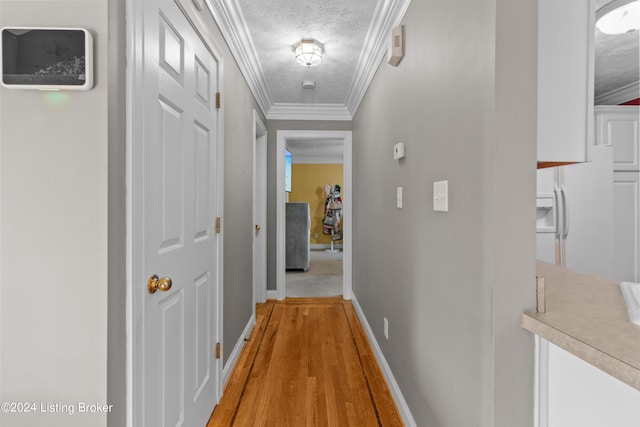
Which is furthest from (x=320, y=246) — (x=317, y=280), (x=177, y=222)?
(x=177, y=222)

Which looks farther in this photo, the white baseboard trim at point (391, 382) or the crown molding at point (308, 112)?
the crown molding at point (308, 112)

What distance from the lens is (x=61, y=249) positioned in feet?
3.01


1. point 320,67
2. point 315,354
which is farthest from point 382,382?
point 320,67

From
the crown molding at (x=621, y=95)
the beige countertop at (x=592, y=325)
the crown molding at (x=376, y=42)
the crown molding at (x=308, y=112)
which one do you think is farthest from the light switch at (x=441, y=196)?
the crown molding at (x=621, y=95)

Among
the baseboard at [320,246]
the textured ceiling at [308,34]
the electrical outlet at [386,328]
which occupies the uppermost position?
the textured ceiling at [308,34]

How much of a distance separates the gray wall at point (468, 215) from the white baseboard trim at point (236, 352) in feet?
3.69

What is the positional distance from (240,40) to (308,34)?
0.50 m

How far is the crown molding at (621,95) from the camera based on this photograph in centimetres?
329

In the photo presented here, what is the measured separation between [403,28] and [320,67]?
3.87 feet

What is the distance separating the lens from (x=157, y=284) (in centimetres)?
118

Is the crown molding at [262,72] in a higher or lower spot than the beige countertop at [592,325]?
higher

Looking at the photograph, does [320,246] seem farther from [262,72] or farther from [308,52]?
[308,52]

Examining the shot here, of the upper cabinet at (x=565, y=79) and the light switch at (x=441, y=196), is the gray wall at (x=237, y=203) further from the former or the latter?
the upper cabinet at (x=565, y=79)

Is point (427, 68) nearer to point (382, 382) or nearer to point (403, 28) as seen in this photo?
point (403, 28)
